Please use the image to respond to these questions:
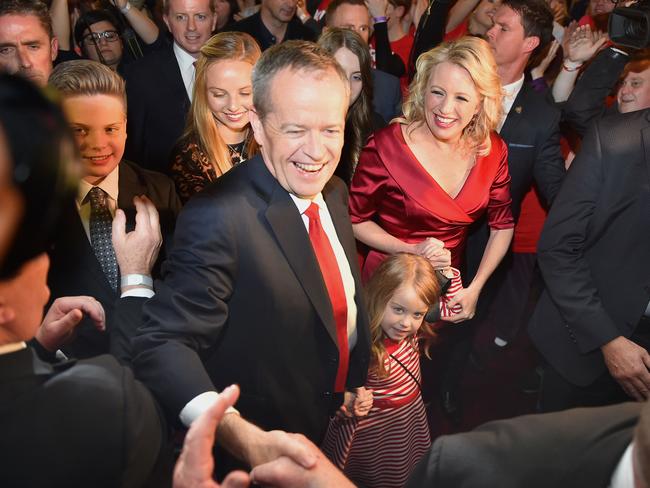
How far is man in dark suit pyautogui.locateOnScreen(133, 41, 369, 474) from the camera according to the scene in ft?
4.80

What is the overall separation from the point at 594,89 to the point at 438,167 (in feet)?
3.33

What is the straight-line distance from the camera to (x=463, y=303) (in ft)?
8.36

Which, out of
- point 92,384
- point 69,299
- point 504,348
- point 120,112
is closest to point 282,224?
point 69,299

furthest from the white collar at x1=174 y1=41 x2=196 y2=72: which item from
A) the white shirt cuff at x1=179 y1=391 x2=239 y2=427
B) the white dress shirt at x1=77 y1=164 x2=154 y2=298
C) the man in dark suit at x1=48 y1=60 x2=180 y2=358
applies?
the white shirt cuff at x1=179 y1=391 x2=239 y2=427

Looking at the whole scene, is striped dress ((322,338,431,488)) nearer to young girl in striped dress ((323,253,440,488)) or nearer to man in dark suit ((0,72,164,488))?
young girl in striped dress ((323,253,440,488))

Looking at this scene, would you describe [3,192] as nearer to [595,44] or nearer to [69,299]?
[69,299]

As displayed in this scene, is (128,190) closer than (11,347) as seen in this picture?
No

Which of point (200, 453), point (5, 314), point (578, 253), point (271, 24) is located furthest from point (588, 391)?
point (271, 24)

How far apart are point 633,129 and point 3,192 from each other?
1.88 m

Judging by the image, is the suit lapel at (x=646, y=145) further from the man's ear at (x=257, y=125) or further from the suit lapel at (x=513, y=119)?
the man's ear at (x=257, y=125)

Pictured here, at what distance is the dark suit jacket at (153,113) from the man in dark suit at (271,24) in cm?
93

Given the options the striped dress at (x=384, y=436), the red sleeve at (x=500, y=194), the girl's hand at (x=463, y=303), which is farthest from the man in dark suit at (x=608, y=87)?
the striped dress at (x=384, y=436)

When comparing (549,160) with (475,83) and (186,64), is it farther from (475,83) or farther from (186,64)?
(186,64)

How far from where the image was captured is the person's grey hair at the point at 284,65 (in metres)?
1.57
